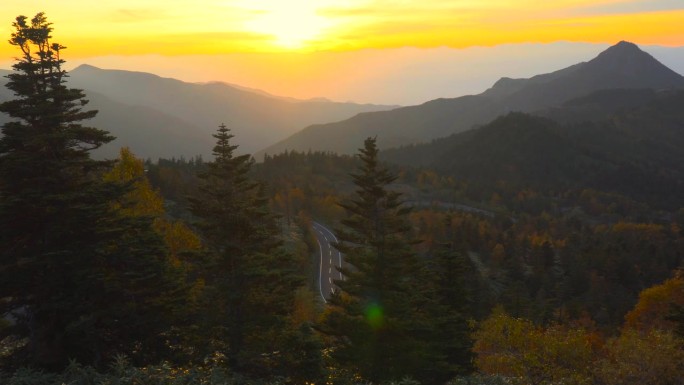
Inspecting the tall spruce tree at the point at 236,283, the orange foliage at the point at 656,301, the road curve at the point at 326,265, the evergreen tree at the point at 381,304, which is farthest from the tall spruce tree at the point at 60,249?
the orange foliage at the point at 656,301

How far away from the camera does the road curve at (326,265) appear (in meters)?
81.9

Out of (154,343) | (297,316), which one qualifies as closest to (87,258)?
(154,343)

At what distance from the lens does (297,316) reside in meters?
46.2

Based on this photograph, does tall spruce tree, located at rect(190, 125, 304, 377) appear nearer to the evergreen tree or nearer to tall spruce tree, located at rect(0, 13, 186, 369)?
tall spruce tree, located at rect(0, 13, 186, 369)

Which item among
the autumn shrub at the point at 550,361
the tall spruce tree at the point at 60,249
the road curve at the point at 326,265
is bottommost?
the road curve at the point at 326,265

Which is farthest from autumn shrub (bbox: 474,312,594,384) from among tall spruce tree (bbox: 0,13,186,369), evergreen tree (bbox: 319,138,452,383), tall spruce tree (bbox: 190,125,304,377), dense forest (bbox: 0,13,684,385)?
tall spruce tree (bbox: 0,13,186,369)

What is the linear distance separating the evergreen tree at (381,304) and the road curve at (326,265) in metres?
50.3

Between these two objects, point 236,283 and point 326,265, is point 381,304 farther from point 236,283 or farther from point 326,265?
point 326,265

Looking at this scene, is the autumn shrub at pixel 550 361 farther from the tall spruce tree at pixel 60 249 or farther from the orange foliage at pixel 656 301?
the orange foliage at pixel 656 301

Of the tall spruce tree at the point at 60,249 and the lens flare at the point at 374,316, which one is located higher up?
the tall spruce tree at the point at 60,249

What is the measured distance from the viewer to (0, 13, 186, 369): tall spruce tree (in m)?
20.0

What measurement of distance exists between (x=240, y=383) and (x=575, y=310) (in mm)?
78189

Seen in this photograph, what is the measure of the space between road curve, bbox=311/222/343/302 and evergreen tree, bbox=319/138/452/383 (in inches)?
1981

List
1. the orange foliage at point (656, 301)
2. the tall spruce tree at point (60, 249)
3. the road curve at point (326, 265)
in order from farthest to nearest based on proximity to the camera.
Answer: the road curve at point (326, 265)
the orange foliage at point (656, 301)
the tall spruce tree at point (60, 249)
